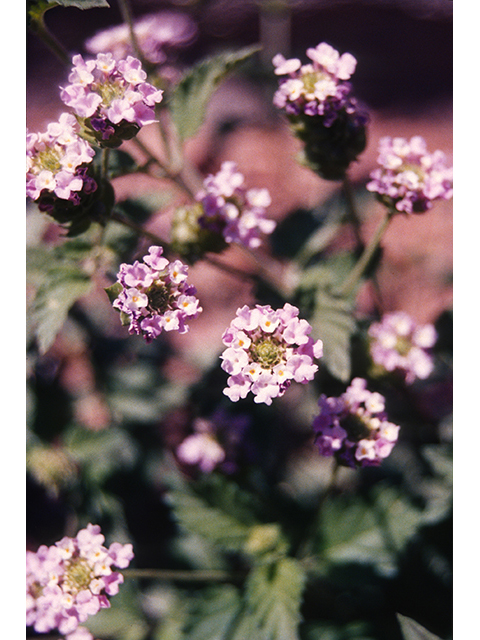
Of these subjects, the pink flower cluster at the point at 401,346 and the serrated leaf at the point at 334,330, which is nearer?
the serrated leaf at the point at 334,330

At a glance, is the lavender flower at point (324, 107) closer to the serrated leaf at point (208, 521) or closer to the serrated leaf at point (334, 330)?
the serrated leaf at point (334, 330)

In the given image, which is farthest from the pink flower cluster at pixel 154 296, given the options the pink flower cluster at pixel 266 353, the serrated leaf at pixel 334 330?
the serrated leaf at pixel 334 330

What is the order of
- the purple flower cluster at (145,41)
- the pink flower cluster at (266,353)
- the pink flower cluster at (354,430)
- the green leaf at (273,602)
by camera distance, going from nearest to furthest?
→ 1. the pink flower cluster at (266,353)
2. the pink flower cluster at (354,430)
3. the green leaf at (273,602)
4. the purple flower cluster at (145,41)

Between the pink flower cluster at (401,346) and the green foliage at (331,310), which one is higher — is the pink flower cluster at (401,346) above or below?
below

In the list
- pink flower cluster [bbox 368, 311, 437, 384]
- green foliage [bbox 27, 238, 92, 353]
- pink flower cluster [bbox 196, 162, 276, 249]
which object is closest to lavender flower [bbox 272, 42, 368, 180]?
pink flower cluster [bbox 196, 162, 276, 249]

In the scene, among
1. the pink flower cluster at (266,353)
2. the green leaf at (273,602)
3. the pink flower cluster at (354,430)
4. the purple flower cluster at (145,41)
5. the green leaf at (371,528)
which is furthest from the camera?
the purple flower cluster at (145,41)

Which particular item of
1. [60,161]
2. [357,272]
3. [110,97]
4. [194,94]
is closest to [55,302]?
[60,161]

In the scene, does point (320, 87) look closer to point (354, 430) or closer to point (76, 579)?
point (354, 430)

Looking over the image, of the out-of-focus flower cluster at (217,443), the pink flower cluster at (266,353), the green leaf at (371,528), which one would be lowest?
the green leaf at (371,528)
